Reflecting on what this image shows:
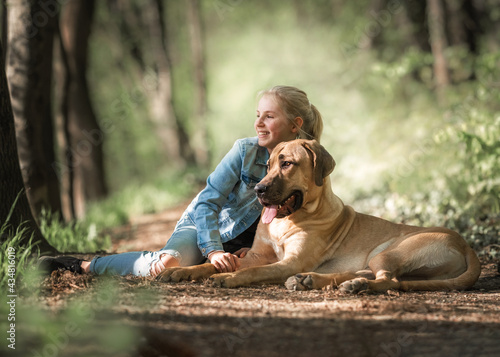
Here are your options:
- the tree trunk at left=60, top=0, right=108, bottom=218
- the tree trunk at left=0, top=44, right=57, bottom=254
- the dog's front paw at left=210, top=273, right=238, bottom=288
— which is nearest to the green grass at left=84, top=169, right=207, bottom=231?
the tree trunk at left=60, top=0, right=108, bottom=218

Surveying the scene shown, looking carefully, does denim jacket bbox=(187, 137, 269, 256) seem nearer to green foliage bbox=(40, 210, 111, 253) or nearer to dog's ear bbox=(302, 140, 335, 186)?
dog's ear bbox=(302, 140, 335, 186)

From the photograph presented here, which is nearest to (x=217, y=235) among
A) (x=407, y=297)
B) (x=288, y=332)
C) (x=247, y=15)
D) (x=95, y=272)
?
(x=95, y=272)

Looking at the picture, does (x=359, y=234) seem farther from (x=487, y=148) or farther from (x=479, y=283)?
(x=487, y=148)

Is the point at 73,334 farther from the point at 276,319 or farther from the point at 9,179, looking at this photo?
the point at 9,179

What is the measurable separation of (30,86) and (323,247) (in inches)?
178

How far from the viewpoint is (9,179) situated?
520 centimetres

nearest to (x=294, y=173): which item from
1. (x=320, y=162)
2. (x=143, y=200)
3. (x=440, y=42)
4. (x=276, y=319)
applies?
(x=320, y=162)

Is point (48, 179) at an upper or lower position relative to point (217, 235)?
upper

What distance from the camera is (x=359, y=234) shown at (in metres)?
5.00

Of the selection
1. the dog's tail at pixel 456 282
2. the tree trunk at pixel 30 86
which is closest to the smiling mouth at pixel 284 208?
the dog's tail at pixel 456 282

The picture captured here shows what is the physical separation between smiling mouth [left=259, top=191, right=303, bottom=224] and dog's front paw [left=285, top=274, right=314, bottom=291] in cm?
52

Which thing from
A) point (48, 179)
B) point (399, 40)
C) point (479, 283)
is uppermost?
point (399, 40)

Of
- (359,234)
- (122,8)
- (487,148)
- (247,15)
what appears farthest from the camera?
(247,15)

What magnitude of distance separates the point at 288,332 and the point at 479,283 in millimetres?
2834
